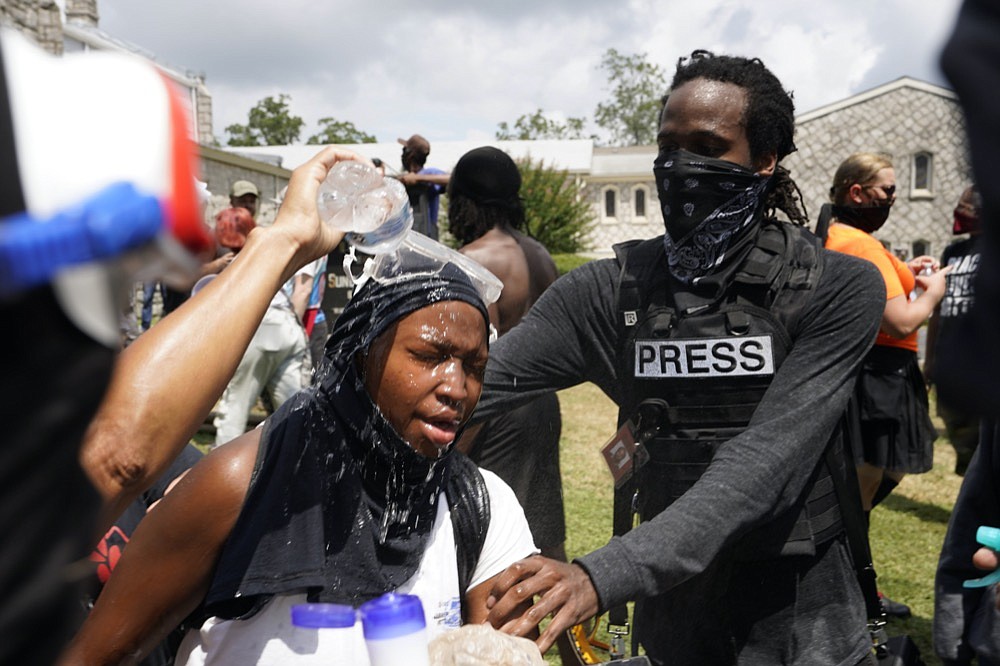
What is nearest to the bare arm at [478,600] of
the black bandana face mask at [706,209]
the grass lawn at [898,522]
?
the black bandana face mask at [706,209]

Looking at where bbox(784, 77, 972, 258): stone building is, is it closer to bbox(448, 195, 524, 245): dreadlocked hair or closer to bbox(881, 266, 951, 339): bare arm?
bbox(881, 266, 951, 339): bare arm

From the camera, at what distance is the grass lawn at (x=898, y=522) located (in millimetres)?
5711

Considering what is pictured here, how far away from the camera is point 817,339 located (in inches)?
96.5

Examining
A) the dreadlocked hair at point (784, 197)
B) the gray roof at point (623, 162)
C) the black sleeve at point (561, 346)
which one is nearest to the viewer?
the black sleeve at point (561, 346)

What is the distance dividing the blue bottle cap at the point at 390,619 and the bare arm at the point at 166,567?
726 mm

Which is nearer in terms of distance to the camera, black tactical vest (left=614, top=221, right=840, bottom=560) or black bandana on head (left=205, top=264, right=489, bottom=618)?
black bandana on head (left=205, top=264, right=489, bottom=618)

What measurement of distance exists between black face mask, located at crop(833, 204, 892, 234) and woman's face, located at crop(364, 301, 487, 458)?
3726 mm

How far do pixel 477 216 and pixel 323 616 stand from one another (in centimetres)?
395

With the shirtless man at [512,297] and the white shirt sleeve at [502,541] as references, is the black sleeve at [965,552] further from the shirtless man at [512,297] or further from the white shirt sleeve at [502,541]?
the shirtless man at [512,297]

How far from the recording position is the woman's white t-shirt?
6.30 ft

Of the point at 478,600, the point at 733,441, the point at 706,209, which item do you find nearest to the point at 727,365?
the point at 733,441

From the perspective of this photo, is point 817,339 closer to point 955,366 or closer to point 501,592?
point 501,592

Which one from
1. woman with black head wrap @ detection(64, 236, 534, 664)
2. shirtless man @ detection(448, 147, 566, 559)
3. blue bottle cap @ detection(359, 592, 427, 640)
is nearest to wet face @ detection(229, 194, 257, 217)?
shirtless man @ detection(448, 147, 566, 559)

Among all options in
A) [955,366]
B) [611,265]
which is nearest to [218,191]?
[611,265]
